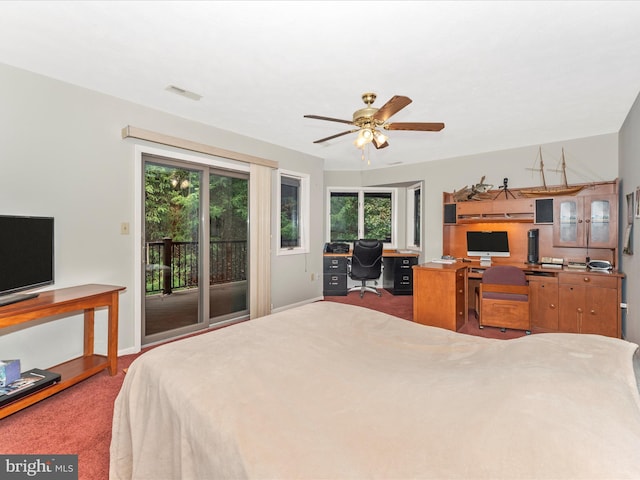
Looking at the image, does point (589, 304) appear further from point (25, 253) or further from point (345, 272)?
point (25, 253)

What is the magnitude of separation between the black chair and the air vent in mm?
3491

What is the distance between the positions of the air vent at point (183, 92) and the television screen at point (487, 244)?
4207mm

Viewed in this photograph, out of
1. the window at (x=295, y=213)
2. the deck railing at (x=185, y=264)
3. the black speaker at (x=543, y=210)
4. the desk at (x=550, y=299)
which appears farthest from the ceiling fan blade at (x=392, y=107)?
the black speaker at (x=543, y=210)

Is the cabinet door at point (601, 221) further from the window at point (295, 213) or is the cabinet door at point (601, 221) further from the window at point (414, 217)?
the window at point (295, 213)

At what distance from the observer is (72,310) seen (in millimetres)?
2389

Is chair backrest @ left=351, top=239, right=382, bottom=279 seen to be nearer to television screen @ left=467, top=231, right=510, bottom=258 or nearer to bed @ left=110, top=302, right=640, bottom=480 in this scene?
television screen @ left=467, top=231, right=510, bottom=258

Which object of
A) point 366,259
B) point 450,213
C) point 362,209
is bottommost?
point 366,259

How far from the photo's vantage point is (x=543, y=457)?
80 cm

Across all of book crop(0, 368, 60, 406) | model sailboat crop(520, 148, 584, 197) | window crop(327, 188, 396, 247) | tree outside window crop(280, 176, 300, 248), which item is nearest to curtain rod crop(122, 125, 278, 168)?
tree outside window crop(280, 176, 300, 248)

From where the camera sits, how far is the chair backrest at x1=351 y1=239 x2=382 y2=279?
5.65 meters

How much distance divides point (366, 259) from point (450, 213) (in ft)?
5.16

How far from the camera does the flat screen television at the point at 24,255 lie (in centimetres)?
219

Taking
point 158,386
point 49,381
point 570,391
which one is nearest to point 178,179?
point 49,381

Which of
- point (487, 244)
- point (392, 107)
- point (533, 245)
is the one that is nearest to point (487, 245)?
point (487, 244)
